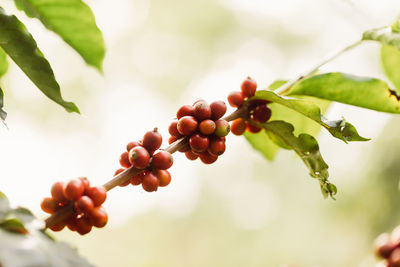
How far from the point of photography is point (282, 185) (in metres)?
16.3

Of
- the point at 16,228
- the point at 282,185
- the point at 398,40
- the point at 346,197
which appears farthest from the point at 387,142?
the point at 16,228

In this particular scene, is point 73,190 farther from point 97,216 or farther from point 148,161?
point 148,161

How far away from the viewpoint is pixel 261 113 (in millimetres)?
1476

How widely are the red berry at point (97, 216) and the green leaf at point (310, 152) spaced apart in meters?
0.62

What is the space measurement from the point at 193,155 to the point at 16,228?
605 millimetres

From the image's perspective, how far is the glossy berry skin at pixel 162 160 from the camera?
3.94ft

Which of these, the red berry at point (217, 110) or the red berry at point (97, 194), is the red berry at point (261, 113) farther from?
the red berry at point (97, 194)

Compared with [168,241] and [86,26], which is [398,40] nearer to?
[86,26]

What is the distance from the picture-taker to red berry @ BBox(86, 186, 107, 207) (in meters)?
1.10

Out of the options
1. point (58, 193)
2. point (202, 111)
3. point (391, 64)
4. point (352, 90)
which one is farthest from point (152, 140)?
point (391, 64)

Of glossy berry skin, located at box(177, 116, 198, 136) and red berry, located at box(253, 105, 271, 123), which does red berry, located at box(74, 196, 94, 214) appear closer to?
glossy berry skin, located at box(177, 116, 198, 136)

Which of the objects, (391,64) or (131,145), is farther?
(391,64)

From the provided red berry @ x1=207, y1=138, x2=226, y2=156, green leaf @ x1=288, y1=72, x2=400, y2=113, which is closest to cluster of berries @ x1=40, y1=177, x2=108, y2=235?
red berry @ x1=207, y1=138, x2=226, y2=156

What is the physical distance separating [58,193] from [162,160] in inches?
10.8
